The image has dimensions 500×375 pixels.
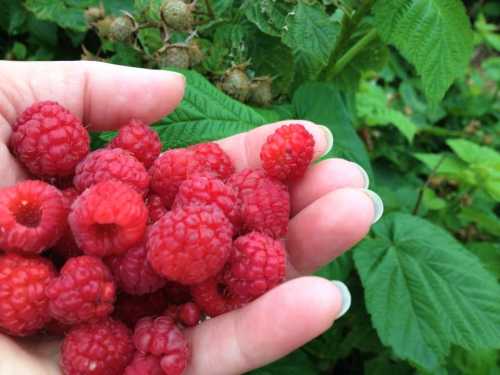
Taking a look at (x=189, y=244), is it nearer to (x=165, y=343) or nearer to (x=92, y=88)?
(x=165, y=343)

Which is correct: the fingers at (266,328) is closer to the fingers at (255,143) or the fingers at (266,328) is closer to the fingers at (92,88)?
the fingers at (255,143)

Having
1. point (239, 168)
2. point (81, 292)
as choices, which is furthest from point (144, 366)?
point (239, 168)

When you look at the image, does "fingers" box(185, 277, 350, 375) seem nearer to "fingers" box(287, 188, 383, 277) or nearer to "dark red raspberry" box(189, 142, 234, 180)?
"fingers" box(287, 188, 383, 277)

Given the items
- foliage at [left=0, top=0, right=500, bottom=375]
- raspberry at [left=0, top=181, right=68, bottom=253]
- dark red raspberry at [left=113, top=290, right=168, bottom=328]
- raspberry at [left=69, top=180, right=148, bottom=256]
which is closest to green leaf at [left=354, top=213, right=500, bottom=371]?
foliage at [left=0, top=0, right=500, bottom=375]

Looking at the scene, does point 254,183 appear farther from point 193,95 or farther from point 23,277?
point 23,277

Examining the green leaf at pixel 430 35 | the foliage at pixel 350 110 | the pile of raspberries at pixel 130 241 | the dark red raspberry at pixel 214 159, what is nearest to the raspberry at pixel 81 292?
the pile of raspberries at pixel 130 241

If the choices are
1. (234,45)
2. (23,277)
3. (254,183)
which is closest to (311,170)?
(254,183)
